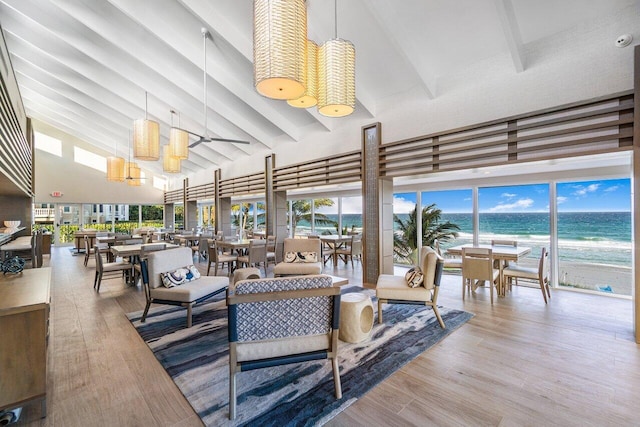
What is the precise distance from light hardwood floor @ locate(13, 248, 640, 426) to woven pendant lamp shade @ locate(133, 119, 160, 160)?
2.59 meters

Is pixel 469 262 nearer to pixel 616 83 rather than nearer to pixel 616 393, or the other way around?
pixel 616 393

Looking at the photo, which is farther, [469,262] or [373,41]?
[469,262]

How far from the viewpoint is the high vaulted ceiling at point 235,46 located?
3393 millimetres

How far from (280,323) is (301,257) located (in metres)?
3.20

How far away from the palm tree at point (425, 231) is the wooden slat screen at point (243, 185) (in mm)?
4115

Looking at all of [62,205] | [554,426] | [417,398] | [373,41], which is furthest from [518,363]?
[62,205]

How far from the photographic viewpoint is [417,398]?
2119 millimetres

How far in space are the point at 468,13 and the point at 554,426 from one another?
4.07 meters

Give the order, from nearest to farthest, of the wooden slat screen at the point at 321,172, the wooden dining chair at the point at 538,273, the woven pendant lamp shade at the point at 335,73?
1. the woven pendant lamp shade at the point at 335,73
2. the wooden dining chair at the point at 538,273
3. the wooden slat screen at the point at 321,172

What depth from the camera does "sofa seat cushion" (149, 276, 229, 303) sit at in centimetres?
346

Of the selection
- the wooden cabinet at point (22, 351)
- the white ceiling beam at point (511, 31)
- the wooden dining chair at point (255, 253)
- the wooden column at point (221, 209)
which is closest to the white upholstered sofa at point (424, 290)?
the white ceiling beam at point (511, 31)

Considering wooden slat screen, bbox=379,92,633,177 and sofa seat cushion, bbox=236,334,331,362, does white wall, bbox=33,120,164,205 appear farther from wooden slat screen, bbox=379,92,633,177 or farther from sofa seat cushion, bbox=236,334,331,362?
sofa seat cushion, bbox=236,334,331,362

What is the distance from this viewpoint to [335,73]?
8.44 ft

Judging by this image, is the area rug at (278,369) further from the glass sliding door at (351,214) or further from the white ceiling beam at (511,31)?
the glass sliding door at (351,214)
